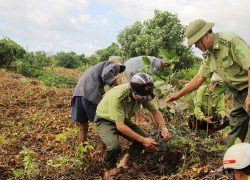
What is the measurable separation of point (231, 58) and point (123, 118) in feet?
4.21

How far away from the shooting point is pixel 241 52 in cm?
397

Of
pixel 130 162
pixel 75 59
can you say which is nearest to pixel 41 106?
pixel 130 162

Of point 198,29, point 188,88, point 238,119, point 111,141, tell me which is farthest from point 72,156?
point 198,29

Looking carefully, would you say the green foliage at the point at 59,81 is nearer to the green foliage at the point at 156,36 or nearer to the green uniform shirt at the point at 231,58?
the green foliage at the point at 156,36

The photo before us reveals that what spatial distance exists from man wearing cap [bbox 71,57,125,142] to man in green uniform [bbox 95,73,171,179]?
1.74 feet

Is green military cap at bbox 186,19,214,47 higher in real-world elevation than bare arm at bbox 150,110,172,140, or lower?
higher

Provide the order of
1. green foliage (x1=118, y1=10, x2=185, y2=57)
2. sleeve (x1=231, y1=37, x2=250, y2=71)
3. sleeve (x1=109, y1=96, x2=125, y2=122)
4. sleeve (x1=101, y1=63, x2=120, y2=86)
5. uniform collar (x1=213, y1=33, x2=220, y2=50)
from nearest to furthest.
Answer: sleeve (x1=231, y1=37, x2=250, y2=71)
uniform collar (x1=213, y1=33, x2=220, y2=50)
sleeve (x1=109, y1=96, x2=125, y2=122)
sleeve (x1=101, y1=63, x2=120, y2=86)
green foliage (x1=118, y1=10, x2=185, y2=57)

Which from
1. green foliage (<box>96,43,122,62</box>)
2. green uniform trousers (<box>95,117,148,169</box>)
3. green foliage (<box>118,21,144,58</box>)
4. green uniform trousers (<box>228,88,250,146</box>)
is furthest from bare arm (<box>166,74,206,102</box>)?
green foliage (<box>96,43,122,62</box>)

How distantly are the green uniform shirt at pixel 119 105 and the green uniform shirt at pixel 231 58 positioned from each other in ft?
2.78

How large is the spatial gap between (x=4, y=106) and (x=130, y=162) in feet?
14.3

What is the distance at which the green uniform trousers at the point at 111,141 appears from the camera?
4.28 meters

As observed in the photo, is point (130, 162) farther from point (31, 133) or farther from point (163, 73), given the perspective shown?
point (31, 133)

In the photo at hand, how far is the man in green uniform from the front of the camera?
4.12 metres

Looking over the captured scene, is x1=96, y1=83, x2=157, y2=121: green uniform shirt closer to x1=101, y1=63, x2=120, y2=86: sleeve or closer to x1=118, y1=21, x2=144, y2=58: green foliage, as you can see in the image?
x1=101, y1=63, x2=120, y2=86: sleeve
